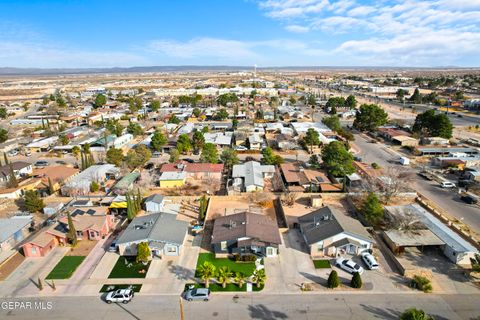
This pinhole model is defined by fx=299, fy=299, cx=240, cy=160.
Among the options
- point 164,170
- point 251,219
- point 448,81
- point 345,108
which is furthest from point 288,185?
point 448,81

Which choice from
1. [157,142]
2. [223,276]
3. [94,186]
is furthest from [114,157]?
[223,276]

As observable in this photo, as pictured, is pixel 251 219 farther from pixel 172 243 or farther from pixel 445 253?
pixel 445 253

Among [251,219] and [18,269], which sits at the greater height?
[251,219]

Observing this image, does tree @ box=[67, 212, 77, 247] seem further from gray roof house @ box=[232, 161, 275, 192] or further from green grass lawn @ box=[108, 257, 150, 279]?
gray roof house @ box=[232, 161, 275, 192]

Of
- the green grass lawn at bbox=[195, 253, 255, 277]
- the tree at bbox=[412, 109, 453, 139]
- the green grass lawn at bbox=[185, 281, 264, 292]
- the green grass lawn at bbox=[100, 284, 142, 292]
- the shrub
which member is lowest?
the green grass lawn at bbox=[100, 284, 142, 292]

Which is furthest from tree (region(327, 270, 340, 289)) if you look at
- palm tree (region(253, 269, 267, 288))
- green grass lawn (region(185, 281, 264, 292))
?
green grass lawn (region(185, 281, 264, 292))

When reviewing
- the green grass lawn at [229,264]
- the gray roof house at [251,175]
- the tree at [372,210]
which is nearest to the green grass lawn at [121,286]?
the green grass lawn at [229,264]

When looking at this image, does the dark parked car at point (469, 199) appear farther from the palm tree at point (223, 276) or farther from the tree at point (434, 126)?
the palm tree at point (223, 276)
